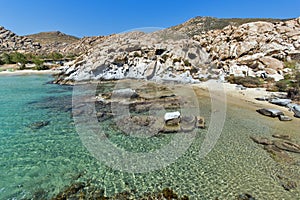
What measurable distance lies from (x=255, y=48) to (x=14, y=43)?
13930 centimetres

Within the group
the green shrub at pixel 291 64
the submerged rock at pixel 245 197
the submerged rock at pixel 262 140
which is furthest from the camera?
the green shrub at pixel 291 64

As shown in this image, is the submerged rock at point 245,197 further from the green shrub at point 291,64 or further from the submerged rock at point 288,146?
the green shrub at point 291,64

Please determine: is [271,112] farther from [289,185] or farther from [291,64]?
[291,64]

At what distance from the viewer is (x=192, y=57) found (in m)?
38.1

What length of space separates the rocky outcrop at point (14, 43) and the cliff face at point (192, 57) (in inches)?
3695

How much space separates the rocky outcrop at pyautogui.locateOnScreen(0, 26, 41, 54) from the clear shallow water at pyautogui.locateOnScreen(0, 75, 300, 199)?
383 ft

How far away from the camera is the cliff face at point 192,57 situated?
29.8m

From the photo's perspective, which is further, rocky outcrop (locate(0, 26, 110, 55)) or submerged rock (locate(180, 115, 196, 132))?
rocky outcrop (locate(0, 26, 110, 55))

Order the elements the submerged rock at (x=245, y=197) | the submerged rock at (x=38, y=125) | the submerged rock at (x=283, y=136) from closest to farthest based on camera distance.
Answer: the submerged rock at (x=245, y=197), the submerged rock at (x=283, y=136), the submerged rock at (x=38, y=125)

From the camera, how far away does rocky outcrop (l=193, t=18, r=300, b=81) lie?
28594 mm

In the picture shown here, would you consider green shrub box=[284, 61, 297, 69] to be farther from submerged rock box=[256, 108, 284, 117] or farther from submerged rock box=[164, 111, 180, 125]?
submerged rock box=[164, 111, 180, 125]

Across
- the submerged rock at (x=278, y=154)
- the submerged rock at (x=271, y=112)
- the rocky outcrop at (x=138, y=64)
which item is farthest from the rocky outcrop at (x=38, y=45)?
the submerged rock at (x=278, y=154)

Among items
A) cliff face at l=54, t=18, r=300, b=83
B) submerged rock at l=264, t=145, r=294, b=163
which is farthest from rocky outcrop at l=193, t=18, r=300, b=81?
submerged rock at l=264, t=145, r=294, b=163

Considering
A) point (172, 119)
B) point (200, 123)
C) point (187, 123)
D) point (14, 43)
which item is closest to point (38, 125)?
point (172, 119)
